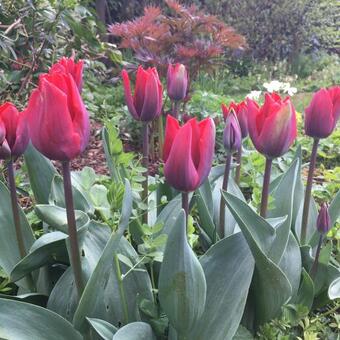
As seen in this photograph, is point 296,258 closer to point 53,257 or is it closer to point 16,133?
point 53,257

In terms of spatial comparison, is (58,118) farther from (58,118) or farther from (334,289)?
(334,289)

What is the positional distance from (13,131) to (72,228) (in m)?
0.24

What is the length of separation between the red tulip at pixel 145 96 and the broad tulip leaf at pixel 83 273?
0.28 metres

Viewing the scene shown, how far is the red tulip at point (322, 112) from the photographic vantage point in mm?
1113

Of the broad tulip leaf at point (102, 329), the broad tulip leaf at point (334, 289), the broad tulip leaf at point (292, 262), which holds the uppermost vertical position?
the broad tulip leaf at point (102, 329)

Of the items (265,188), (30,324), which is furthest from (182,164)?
(30,324)

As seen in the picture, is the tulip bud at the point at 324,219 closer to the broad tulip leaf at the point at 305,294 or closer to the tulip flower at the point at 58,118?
the broad tulip leaf at the point at 305,294

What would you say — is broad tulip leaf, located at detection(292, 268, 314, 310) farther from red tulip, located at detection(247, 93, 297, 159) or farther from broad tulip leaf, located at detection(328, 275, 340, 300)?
red tulip, located at detection(247, 93, 297, 159)

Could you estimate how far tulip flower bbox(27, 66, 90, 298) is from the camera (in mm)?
718

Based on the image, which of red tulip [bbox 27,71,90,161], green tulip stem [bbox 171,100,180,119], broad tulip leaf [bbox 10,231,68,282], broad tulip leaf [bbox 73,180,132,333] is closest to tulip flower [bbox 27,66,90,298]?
red tulip [bbox 27,71,90,161]

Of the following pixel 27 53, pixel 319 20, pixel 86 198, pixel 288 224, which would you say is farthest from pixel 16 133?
pixel 319 20

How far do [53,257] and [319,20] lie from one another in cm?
852

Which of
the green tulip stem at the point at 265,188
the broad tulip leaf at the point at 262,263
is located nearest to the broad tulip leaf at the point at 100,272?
the broad tulip leaf at the point at 262,263

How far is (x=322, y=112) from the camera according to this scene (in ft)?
3.69
